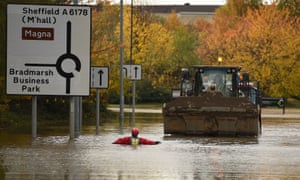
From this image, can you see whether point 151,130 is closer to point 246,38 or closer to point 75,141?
point 75,141

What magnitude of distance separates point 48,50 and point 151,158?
Result: 22.7 ft

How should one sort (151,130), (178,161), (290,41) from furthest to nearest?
1. (290,41)
2. (151,130)
3. (178,161)

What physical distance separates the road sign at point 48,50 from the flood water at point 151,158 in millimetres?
1597

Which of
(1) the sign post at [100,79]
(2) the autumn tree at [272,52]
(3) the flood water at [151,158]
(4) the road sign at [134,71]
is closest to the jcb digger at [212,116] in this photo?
(3) the flood water at [151,158]

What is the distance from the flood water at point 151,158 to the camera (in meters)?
17.5

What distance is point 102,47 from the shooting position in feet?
142

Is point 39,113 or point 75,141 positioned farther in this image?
point 39,113

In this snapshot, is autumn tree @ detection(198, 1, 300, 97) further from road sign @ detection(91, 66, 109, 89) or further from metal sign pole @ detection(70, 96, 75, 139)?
metal sign pole @ detection(70, 96, 75, 139)

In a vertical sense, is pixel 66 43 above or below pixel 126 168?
above

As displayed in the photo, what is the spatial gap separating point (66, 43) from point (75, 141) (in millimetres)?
2746

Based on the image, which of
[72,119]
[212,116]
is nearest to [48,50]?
[72,119]

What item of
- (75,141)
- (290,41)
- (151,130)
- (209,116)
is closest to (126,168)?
(75,141)

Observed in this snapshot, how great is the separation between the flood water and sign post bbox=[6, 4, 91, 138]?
1.58 meters

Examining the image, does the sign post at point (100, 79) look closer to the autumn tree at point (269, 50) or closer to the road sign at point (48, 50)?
the road sign at point (48, 50)
